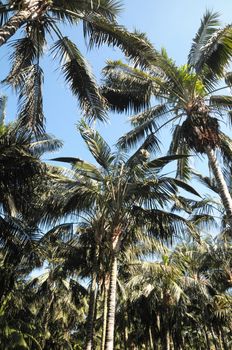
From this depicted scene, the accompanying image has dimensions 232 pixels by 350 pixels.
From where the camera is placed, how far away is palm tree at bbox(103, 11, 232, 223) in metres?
11.4

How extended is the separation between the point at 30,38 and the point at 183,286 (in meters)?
16.5

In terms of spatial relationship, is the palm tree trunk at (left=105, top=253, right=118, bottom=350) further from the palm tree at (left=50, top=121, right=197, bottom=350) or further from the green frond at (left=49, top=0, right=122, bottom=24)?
the green frond at (left=49, top=0, right=122, bottom=24)

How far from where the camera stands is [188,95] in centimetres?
1171

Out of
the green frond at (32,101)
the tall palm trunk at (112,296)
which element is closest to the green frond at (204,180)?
the tall palm trunk at (112,296)

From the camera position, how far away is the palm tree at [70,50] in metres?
8.57

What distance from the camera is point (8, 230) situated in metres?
11.9

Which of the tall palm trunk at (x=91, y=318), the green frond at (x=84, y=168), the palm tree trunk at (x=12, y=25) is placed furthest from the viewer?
the tall palm trunk at (x=91, y=318)

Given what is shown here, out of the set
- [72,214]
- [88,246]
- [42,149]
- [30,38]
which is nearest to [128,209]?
[72,214]

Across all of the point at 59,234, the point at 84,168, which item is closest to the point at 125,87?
the point at 84,168

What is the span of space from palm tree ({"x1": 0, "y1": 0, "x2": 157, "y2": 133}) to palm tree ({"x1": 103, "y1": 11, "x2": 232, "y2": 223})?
1.86 m

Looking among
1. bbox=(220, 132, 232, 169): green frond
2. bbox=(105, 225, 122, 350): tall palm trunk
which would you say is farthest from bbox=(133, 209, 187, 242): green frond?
bbox=(220, 132, 232, 169): green frond

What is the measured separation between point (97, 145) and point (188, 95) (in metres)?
3.32

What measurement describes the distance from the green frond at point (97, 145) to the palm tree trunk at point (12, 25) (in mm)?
4875

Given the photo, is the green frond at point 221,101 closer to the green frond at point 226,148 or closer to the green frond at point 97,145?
the green frond at point 226,148
